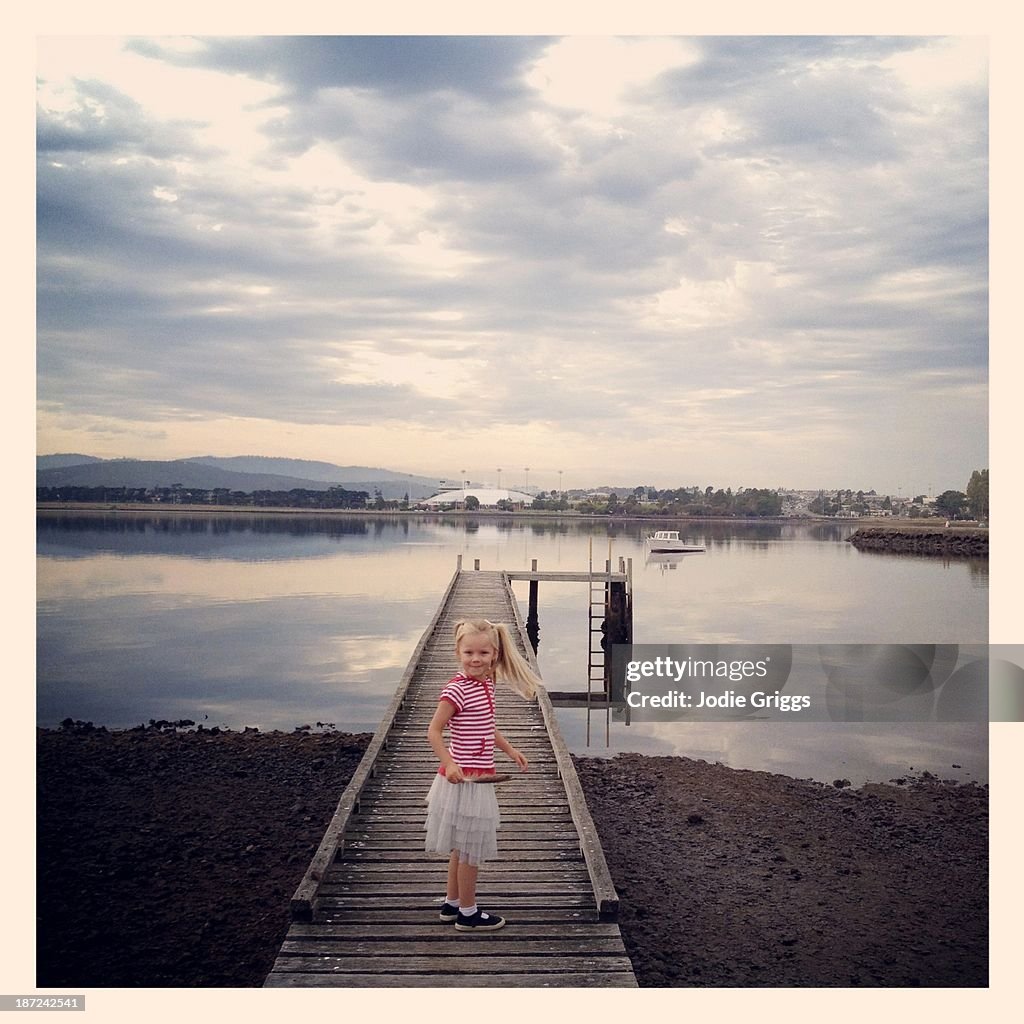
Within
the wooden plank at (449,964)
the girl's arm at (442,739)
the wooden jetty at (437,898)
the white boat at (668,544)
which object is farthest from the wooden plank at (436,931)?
the white boat at (668,544)

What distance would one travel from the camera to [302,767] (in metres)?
12.2

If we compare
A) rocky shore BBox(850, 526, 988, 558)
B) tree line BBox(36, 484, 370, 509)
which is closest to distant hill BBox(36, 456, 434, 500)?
tree line BBox(36, 484, 370, 509)

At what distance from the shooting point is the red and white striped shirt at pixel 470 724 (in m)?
4.80

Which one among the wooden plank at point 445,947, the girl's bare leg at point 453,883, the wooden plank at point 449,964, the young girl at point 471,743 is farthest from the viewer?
the girl's bare leg at point 453,883

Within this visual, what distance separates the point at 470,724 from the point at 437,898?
1.52 m

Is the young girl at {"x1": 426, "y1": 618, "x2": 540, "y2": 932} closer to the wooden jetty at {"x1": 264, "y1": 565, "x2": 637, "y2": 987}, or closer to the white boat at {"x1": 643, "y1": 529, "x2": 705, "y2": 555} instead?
the wooden jetty at {"x1": 264, "y1": 565, "x2": 637, "y2": 987}

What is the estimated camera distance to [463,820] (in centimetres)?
485

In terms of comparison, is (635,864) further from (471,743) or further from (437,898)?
(471,743)

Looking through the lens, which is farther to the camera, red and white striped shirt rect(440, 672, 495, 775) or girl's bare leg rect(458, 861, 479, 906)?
girl's bare leg rect(458, 861, 479, 906)

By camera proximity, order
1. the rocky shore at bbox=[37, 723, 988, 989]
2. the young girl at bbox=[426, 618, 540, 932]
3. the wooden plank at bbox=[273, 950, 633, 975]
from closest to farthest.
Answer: the young girl at bbox=[426, 618, 540, 932] < the wooden plank at bbox=[273, 950, 633, 975] < the rocky shore at bbox=[37, 723, 988, 989]

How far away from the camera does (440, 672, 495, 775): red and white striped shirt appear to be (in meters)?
4.80

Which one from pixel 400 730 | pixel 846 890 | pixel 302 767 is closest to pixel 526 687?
pixel 400 730

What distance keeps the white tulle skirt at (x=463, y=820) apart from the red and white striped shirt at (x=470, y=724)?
0.44ft

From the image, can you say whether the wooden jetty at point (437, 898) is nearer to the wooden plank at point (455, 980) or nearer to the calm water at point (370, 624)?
the wooden plank at point (455, 980)
